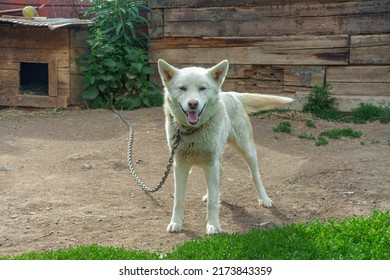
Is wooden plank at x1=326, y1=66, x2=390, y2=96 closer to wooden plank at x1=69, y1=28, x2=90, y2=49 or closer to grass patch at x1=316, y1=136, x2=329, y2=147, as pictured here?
grass patch at x1=316, y1=136, x2=329, y2=147

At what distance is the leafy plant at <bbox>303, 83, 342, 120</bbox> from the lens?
8.73m

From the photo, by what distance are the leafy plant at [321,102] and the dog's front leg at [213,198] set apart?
4.50 m

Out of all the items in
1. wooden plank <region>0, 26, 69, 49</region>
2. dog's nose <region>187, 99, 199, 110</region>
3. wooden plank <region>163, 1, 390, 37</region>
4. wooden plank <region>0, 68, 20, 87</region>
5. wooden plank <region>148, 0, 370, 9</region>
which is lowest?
wooden plank <region>0, 68, 20, 87</region>

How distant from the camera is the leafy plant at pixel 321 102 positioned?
344 inches

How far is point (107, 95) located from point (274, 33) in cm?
310

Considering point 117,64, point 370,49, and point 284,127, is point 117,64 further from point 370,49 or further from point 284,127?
point 370,49

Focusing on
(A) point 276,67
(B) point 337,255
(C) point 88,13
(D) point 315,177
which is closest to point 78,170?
(D) point 315,177

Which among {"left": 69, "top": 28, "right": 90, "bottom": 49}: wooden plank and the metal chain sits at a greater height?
{"left": 69, "top": 28, "right": 90, "bottom": 49}: wooden plank

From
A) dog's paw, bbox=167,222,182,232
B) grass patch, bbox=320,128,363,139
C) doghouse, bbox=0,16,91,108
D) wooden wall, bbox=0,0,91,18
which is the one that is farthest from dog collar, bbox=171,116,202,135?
wooden wall, bbox=0,0,91,18

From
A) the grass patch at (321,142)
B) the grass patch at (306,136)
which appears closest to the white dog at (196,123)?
the grass patch at (321,142)

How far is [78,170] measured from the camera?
6363 mm

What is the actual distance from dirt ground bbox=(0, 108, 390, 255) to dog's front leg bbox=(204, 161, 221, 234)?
17 cm

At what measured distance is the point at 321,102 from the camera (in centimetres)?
877

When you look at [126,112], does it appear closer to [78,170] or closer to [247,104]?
[78,170]
